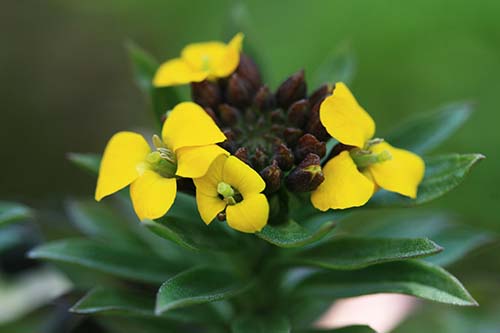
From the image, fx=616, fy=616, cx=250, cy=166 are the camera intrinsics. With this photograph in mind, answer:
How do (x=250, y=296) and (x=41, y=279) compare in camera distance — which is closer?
(x=250, y=296)

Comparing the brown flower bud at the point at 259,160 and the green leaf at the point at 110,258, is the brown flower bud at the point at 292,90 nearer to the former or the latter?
the brown flower bud at the point at 259,160

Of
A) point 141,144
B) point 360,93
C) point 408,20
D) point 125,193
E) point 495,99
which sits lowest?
point 495,99

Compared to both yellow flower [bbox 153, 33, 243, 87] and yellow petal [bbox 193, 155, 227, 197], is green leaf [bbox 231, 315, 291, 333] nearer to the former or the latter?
yellow petal [bbox 193, 155, 227, 197]

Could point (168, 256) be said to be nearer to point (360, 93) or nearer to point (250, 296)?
point (250, 296)

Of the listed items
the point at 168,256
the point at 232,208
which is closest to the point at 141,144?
the point at 232,208

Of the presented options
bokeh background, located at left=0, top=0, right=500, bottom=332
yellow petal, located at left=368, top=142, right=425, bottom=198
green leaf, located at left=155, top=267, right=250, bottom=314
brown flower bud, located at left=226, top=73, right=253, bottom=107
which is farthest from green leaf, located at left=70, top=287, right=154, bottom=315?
bokeh background, located at left=0, top=0, right=500, bottom=332

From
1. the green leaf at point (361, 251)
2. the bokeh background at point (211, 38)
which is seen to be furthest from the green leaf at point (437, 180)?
the bokeh background at point (211, 38)
